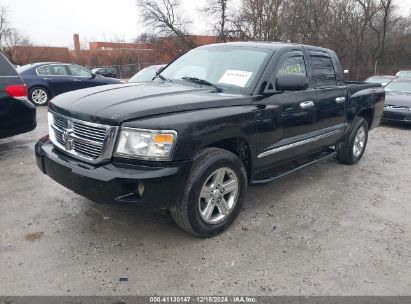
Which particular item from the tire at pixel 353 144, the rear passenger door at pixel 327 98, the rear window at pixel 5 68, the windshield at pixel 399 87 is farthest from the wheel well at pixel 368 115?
the rear window at pixel 5 68

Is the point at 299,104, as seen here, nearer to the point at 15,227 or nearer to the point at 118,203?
the point at 118,203

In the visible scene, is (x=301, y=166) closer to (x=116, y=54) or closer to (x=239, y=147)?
(x=239, y=147)

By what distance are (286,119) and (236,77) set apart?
0.72m

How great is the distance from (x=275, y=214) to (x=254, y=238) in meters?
0.64

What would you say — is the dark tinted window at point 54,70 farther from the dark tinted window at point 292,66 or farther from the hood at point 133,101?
the dark tinted window at point 292,66

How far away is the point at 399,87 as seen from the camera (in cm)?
1096

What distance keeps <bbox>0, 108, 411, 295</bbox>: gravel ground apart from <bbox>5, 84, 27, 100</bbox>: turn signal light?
1389 mm

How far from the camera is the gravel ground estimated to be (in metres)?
2.77

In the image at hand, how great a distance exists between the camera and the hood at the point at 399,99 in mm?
9758

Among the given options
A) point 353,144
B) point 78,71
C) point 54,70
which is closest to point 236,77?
point 353,144

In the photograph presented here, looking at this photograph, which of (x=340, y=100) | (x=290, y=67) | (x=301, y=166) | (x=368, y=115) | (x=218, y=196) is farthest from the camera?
(x=368, y=115)

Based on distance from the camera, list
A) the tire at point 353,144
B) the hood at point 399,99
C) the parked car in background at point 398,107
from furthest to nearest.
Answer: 1. the hood at point 399,99
2. the parked car in background at point 398,107
3. the tire at point 353,144

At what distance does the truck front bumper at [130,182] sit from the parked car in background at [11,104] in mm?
3063

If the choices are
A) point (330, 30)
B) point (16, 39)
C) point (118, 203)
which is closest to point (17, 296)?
point (118, 203)
